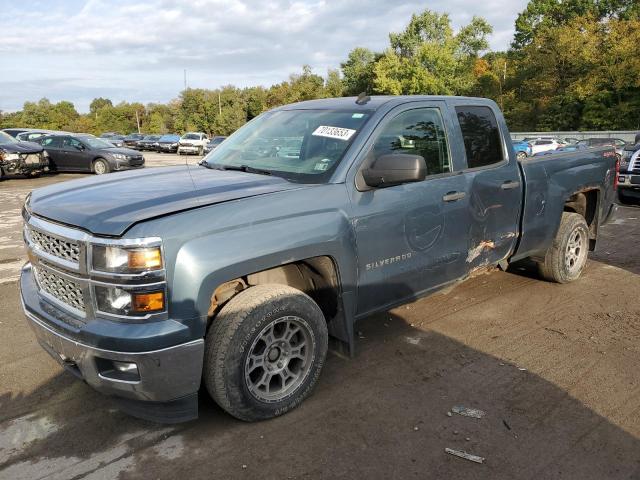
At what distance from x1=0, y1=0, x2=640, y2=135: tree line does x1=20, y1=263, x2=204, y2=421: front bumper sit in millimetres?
51095

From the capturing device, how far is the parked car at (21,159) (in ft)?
54.2

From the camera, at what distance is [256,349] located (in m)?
3.05

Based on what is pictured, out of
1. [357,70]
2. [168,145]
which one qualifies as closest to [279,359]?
[168,145]

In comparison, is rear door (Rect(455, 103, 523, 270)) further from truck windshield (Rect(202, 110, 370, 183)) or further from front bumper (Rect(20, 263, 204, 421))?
front bumper (Rect(20, 263, 204, 421))

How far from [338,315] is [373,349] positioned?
Result: 34.3 inches

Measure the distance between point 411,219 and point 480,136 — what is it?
133 centimetres

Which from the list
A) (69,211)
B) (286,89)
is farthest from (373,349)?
(286,89)

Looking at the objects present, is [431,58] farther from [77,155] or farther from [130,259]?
[130,259]

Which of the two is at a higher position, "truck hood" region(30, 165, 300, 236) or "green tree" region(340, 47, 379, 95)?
"green tree" region(340, 47, 379, 95)

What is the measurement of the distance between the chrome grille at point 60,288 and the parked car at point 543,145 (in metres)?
30.2

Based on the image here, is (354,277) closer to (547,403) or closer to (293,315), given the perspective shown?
(293,315)

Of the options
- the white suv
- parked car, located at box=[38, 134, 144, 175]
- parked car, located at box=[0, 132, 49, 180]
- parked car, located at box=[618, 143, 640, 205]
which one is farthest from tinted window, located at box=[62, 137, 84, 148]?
the white suv

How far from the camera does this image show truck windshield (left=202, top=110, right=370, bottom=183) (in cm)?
350

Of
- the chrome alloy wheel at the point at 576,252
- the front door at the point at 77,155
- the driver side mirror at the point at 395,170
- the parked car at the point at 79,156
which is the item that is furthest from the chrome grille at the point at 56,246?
the front door at the point at 77,155
